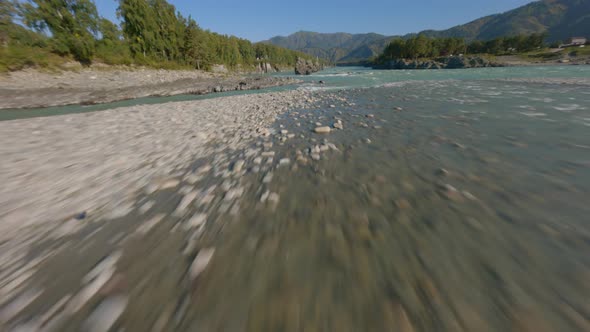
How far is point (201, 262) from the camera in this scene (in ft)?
5.84

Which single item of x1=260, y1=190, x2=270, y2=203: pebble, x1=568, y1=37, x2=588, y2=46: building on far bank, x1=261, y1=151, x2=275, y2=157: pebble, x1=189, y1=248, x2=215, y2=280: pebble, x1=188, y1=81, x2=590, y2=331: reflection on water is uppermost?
x1=568, y1=37, x2=588, y2=46: building on far bank

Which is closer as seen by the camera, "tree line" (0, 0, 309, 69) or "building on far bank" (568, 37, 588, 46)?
"tree line" (0, 0, 309, 69)

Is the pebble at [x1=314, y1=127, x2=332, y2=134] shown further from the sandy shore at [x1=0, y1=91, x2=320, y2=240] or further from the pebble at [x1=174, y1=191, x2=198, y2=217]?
the pebble at [x1=174, y1=191, x2=198, y2=217]

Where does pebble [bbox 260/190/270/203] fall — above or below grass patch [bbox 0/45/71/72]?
below

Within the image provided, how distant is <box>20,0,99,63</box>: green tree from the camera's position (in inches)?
1115

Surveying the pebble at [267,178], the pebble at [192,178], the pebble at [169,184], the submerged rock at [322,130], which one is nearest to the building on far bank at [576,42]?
the submerged rock at [322,130]

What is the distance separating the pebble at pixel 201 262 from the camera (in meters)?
1.68

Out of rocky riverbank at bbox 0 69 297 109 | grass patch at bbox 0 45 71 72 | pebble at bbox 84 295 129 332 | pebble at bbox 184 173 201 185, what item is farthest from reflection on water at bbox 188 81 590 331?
grass patch at bbox 0 45 71 72

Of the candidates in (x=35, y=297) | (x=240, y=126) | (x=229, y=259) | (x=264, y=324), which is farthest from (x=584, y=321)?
(x=240, y=126)

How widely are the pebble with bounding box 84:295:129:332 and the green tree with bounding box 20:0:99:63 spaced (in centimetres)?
4265

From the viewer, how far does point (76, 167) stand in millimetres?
3809

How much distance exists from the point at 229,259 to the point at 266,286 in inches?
18.5

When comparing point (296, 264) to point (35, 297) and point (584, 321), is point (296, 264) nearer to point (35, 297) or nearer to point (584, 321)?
point (584, 321)

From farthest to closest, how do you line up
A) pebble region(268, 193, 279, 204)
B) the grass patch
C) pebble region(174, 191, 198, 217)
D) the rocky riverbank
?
the grass patch < the rocky riverbank < pebble region(268, 193, 279, 204) < pebble region(174, 191, 198, 217)
